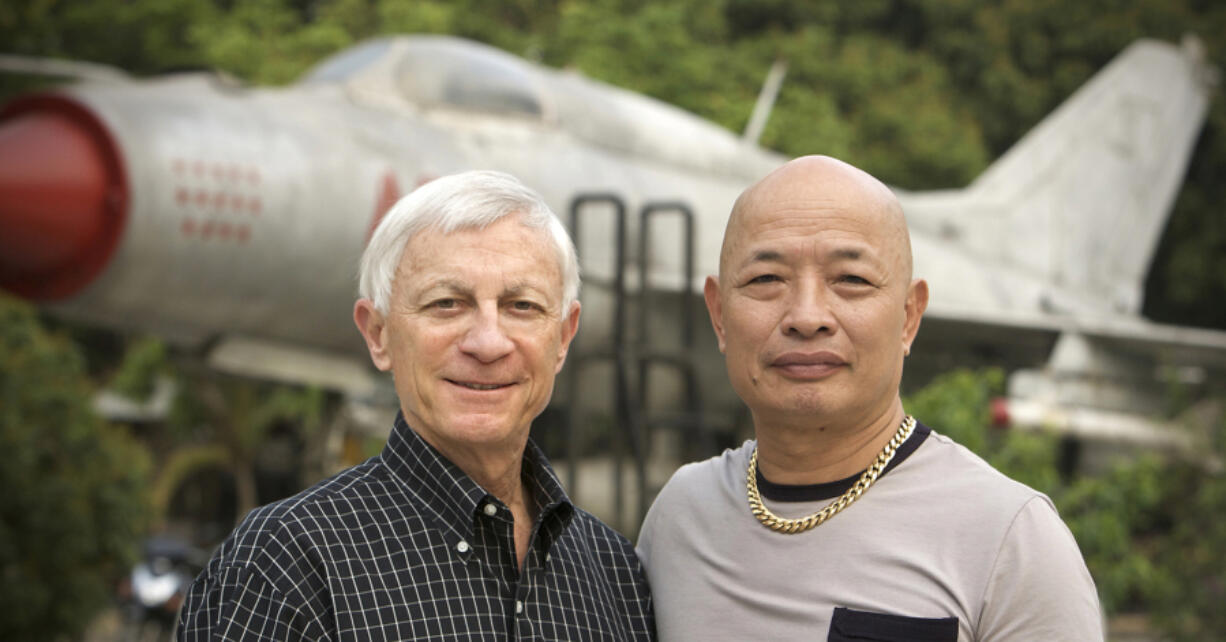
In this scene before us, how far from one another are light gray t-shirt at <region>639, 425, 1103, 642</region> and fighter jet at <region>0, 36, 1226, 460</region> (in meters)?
6.00

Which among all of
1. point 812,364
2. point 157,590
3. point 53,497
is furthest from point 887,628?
point 157,590

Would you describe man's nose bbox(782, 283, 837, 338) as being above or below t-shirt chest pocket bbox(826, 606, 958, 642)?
above

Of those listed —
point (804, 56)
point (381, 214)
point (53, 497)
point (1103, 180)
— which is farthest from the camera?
point (804, 56)

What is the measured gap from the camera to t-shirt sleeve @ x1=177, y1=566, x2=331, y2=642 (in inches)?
75.8

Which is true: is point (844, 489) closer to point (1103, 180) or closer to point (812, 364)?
point (812, 364)

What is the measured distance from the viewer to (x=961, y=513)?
2082mm

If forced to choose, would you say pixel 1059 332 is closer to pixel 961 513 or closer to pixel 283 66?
pixel 961 513

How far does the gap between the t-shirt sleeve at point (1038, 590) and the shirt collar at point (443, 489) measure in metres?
0.78

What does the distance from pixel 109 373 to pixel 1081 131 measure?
62.5 feet

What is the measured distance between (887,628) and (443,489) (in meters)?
0.79

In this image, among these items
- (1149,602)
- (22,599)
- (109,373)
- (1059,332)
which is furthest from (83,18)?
(1149,602)

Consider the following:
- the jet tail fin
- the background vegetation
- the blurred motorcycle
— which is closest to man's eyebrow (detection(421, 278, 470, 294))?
the blurred motorcycle

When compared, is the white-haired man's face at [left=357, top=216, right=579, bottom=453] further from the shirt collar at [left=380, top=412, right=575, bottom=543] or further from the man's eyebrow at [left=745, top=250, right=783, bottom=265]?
the man's eyebrow at [left=745, top=250, right=783, bottom=265]

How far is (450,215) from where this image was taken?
84.8 inches
